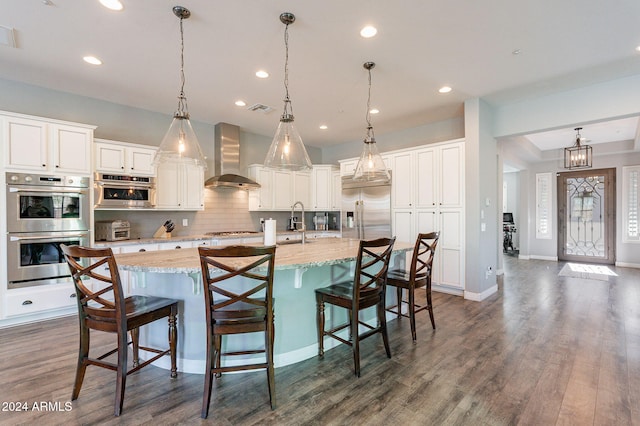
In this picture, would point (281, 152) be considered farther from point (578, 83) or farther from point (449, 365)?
point (578, 83)

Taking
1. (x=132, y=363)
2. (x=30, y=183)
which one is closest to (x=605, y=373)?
(x=132, y=363)

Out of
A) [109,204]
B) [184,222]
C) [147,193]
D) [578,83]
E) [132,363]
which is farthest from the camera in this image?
[184,222]

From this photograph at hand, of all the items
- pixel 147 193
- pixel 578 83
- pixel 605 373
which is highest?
pixel 578 83

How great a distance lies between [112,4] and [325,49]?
1808 millimetres

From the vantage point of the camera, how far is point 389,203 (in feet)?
17.6

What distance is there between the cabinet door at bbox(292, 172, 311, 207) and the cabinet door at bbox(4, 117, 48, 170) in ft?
13.0

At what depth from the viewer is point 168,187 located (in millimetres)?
4727

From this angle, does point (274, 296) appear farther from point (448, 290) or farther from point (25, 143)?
point (25, 143)

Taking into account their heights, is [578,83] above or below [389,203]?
above

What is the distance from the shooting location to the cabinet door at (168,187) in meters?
4.62

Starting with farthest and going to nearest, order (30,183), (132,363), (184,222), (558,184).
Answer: (558,184), (184,222), (30,183), (132,363)

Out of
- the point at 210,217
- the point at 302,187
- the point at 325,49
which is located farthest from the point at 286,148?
the point at 302,187

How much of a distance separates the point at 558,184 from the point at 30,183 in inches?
416

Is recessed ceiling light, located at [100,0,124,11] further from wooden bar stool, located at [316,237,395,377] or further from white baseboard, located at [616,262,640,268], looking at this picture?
white baseboard, located at [616,262,640,268]
